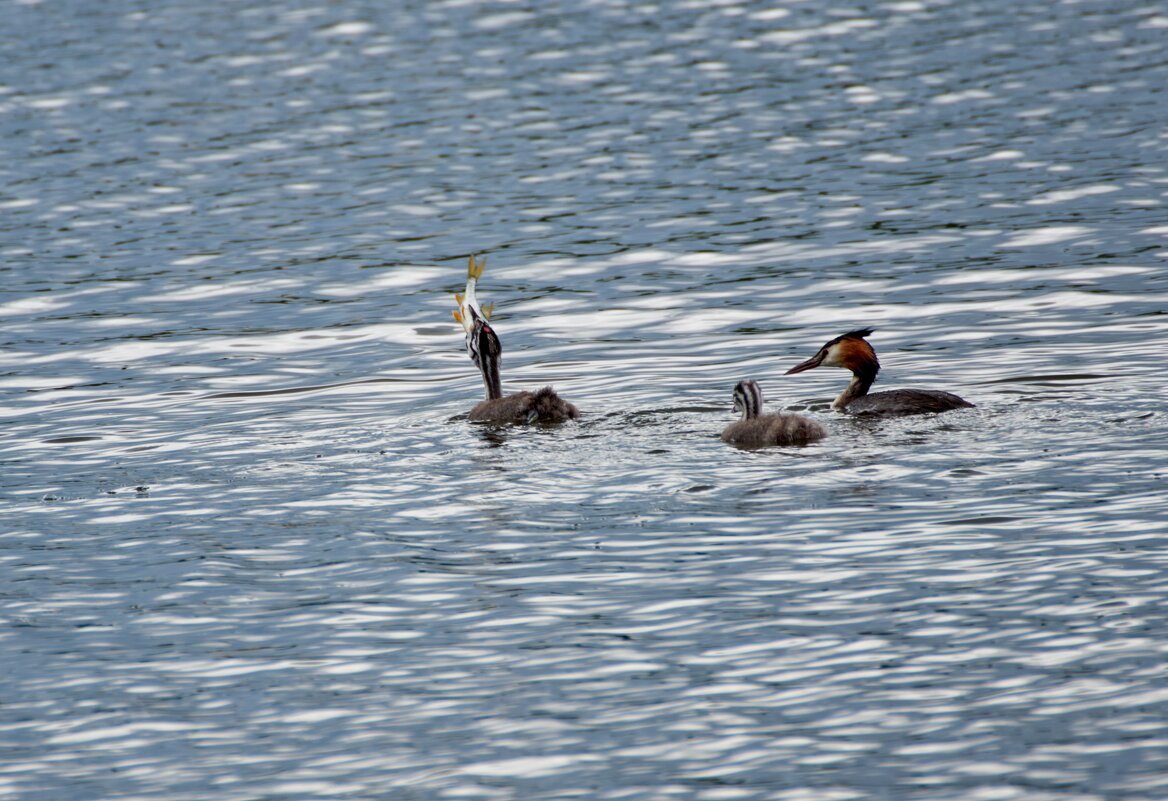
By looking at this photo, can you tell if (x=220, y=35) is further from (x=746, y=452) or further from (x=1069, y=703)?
(x=1069, y=703)

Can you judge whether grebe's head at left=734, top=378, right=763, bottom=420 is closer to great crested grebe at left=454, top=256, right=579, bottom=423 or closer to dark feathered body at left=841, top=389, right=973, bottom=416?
dark feathered body at left=841, top=389, right=973, bottom=416

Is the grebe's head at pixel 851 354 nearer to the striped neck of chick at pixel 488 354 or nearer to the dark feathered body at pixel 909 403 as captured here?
the dark feathered body at pixel 909 403

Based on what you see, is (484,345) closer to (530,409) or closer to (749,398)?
(530,409)

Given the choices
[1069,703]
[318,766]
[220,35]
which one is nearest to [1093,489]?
[1069,703]

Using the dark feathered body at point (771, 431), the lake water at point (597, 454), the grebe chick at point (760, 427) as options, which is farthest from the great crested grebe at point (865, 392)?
the dark feathered body at point (771, 431)

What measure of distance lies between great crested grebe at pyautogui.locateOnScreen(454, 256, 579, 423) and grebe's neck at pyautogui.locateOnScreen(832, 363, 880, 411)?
2012 millimetres

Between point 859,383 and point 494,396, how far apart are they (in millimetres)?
2838

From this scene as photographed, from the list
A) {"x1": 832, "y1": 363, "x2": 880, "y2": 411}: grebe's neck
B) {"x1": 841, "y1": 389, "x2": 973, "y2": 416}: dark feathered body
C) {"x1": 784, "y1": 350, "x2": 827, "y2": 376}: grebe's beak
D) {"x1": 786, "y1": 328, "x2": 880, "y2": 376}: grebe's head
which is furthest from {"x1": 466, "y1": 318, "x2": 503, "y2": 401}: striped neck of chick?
{"x1": 841, "y1": 389, "x2": 973, "y2": 416}: dark feathered body

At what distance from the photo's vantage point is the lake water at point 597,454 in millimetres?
7371

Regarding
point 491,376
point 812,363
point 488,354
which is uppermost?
point 488,354

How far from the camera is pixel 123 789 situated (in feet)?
23.4

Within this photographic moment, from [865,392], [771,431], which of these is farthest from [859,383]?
[771,431]

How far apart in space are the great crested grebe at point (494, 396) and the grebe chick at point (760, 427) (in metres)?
1.37

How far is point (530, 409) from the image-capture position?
12602 mm
